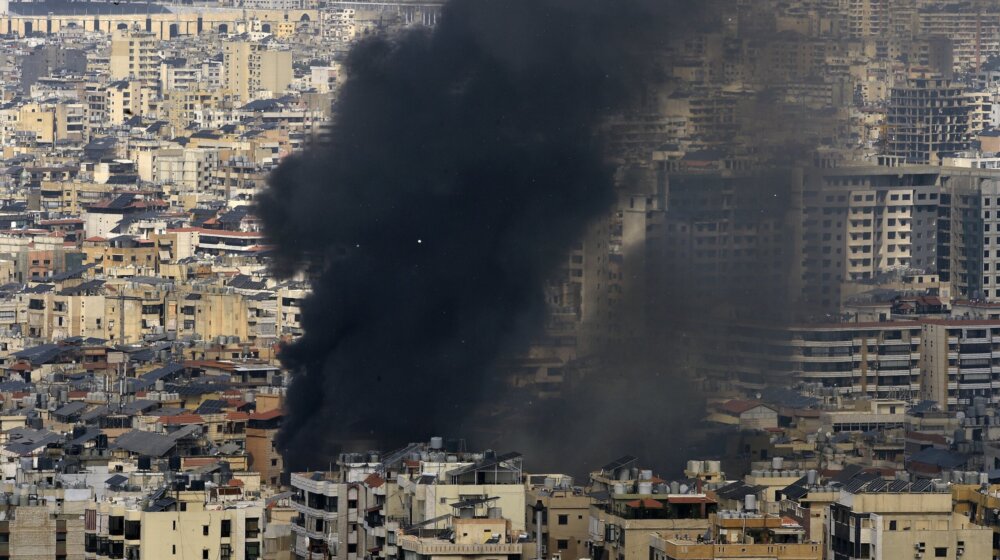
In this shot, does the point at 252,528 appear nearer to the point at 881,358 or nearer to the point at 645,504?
the point at 645,504

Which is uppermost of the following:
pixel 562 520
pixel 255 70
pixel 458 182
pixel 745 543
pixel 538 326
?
pixel 255 70

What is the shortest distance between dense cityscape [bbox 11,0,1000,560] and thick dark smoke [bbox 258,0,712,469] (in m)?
0.06

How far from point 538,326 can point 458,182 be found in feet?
8.73

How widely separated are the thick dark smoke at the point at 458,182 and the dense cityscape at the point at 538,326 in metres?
0.06

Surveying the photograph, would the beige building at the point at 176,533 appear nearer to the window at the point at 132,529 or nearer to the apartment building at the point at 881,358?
the window at the point at 132,529

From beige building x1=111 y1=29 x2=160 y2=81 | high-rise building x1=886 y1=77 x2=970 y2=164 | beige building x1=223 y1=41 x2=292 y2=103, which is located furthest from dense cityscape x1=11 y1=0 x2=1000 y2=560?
beige building x1=111 y1=29 x2=160 y2=81

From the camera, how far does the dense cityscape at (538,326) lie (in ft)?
111

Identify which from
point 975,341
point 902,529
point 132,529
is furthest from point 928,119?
point 902,529

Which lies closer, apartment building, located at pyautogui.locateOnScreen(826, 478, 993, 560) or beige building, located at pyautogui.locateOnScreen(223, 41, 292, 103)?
apartment building, located at pyautogui.locateOnScreen(826, 478, 993, 560)

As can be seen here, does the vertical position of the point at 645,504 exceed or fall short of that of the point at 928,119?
it falls short

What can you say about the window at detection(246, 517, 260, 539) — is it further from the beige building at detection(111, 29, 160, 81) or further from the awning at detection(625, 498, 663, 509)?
the beige building at detection(111, 29, 160, 81)

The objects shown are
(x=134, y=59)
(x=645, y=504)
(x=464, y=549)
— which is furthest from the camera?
(x=134, y=59)

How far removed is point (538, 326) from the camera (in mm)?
54438

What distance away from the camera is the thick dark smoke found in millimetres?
52406
